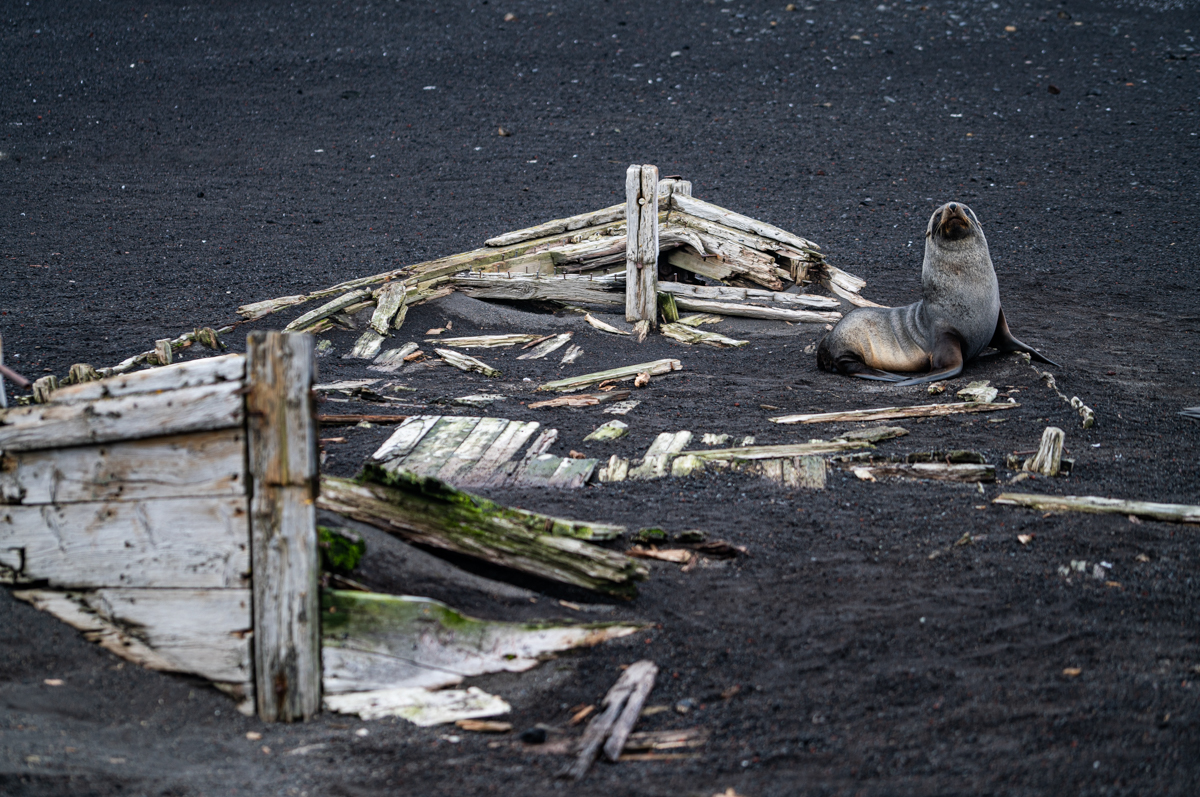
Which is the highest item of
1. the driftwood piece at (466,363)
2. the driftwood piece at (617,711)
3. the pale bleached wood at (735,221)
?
the pale bleached wood at (735,221)

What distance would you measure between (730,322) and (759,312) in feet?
0.96

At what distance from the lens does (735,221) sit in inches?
392

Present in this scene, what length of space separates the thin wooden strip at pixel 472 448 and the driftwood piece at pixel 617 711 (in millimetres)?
2198

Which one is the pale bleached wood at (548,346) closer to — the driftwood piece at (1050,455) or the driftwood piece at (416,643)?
the driftwood piece at (1050,455)

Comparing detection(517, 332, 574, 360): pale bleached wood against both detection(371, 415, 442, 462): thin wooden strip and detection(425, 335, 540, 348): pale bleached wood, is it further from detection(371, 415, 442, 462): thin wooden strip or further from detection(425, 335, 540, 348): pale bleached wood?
detection(371, 415, 442, 462): thin wooden strip

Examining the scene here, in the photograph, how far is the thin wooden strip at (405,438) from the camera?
602cm

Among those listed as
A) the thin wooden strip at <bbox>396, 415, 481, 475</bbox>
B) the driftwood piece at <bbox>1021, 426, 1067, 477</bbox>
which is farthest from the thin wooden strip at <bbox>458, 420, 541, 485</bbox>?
the driftwood piece at <bbox>1021, 426, 1067, 477</bbox>

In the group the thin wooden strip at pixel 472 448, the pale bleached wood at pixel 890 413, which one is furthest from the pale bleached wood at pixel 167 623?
the pale bleached wood at pixel 890 413

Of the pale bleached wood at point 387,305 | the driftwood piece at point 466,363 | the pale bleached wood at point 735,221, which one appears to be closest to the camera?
the driftwood piece at point 466,363

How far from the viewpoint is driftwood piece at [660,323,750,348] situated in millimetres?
8992

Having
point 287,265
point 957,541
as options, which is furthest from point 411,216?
point 957,541

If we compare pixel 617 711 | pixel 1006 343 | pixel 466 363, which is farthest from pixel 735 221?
pixel 617 711

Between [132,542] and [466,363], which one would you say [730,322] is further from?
[132,542]

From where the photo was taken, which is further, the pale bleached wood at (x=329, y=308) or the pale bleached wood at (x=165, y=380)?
the pale bleached wood at (x=329, y=308)
